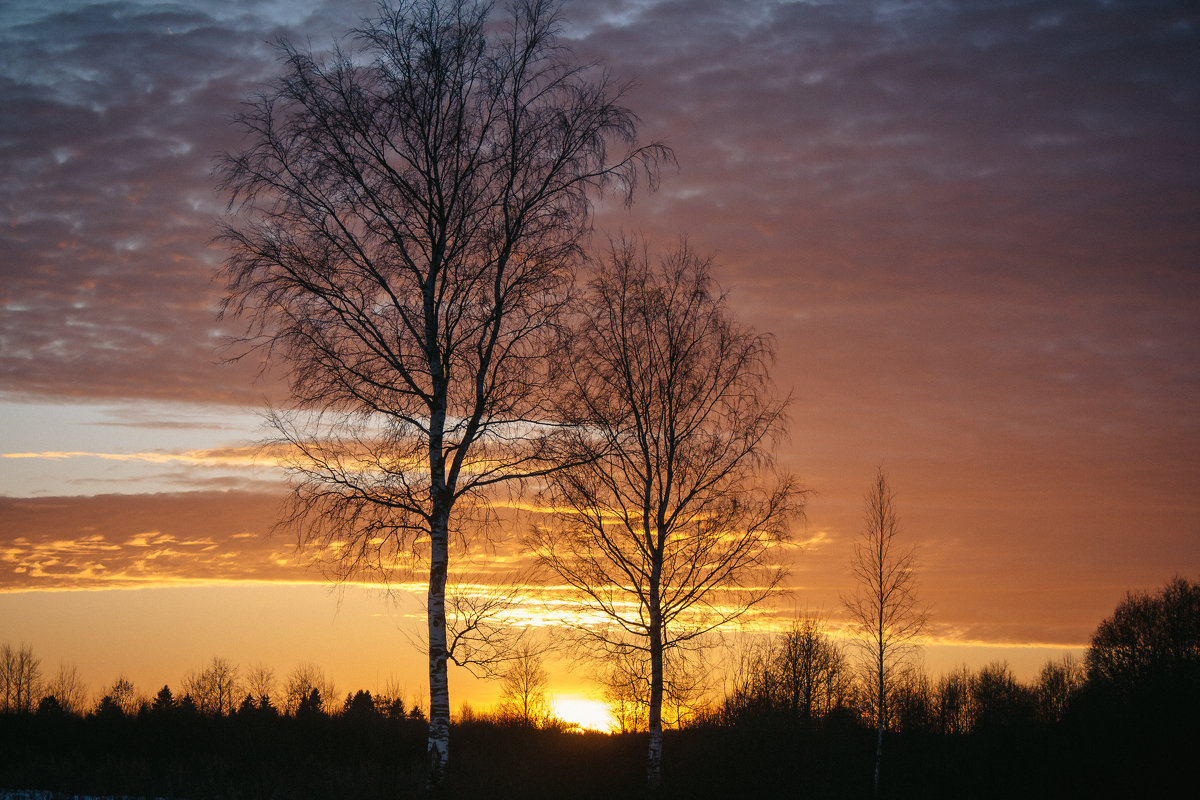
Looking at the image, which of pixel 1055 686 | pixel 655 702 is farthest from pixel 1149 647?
pixel 655 702

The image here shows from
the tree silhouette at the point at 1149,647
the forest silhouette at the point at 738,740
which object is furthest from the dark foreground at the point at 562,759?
the tree silhouette at the point at 1149,647

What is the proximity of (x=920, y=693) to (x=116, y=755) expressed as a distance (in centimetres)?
5798

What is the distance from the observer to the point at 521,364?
605 inches

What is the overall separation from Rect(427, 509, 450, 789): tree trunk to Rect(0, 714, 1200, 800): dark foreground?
0.74m

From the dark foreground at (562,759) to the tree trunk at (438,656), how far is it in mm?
742

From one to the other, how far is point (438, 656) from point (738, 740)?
22251 mm

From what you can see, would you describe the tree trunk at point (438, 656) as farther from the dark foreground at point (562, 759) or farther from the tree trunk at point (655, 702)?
the tree trunk at point (655, 702)

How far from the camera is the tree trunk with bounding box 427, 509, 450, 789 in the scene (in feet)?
44.8

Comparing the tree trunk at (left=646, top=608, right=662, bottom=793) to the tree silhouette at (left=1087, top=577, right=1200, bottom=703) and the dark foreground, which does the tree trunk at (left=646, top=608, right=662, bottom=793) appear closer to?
the dark foreground

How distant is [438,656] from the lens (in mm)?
13992

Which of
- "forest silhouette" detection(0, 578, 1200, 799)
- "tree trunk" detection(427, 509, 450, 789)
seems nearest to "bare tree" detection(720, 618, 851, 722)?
"forest silhouette" detection(0, 578, 1200, 799)

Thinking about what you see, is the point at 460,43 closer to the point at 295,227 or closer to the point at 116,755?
the point at 295,227

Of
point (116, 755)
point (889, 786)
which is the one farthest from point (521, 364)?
point (889, 786)

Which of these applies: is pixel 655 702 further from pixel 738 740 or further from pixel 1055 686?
pixel 1055 686
